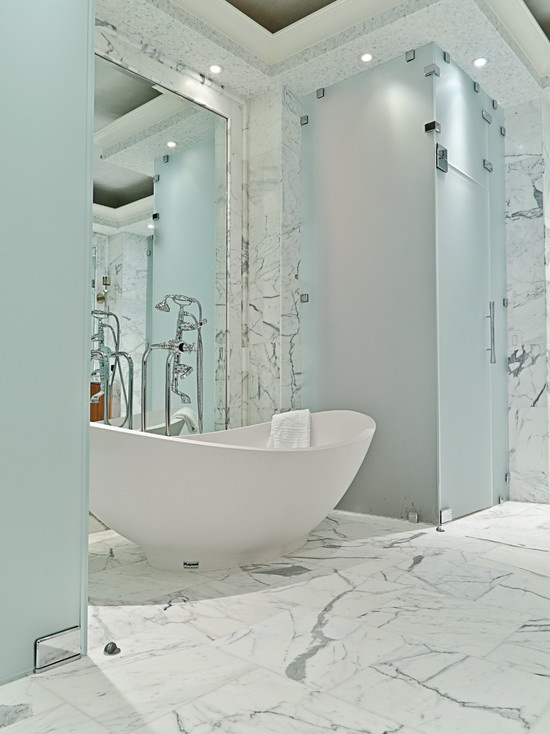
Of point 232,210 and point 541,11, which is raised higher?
point 541,11

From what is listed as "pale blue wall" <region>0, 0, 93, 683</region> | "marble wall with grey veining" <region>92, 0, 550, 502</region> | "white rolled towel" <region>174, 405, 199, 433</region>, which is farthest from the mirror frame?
"pale blue wall" <region>0, 0, 93, 683</region>

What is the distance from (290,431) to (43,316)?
189 centimetres

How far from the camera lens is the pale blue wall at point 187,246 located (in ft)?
10.4

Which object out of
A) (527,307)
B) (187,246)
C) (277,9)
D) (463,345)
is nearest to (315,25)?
(277,9)

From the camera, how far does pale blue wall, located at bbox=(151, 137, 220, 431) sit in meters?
3.18

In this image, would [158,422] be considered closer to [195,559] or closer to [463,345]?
[195,559]

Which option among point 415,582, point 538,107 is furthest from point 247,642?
point 538,107

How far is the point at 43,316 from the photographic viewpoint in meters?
1.51

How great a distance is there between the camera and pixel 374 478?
10.8ft

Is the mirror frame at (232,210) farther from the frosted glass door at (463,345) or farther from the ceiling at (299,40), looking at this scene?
the frosted glass door at (463,345)

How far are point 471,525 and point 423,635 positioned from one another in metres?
1.54

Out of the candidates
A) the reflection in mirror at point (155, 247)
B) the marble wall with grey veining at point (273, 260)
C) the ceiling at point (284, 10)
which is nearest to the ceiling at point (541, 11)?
the ceiling at point (284, 10)

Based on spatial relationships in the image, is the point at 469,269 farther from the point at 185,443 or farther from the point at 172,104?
the point at 185,443

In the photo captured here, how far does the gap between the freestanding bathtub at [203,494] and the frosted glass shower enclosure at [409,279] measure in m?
0.88
